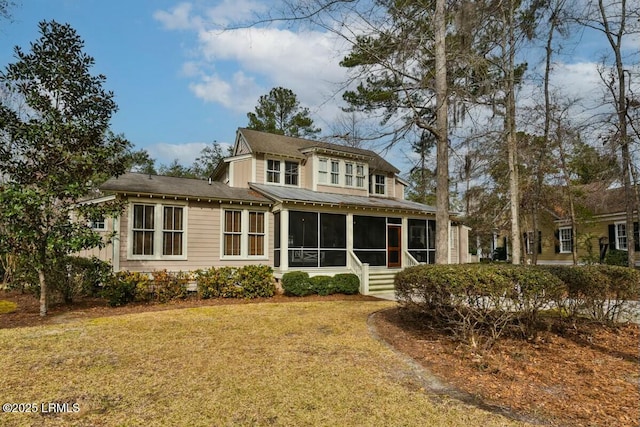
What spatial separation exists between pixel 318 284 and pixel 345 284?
985 millimetres

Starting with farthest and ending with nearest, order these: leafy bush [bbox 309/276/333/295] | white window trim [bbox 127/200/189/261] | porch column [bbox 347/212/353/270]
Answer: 1. porch column [bbox 347/212/353/270]
2. leafy bush [bbox 309/276/333/295]
3. white window trim [bbox 127/200/189/261]

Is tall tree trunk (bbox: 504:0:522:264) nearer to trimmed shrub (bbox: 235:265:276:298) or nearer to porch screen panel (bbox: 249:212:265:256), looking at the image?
trimmed shrub (bbox: 235:265:276:298)

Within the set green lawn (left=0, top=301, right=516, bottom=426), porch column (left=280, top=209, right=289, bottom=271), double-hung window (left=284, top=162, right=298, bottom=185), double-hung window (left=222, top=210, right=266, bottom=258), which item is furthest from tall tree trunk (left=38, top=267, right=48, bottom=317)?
double-hung window (left=284, top=162, right=298, bottom=185)

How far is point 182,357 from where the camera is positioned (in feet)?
18.4

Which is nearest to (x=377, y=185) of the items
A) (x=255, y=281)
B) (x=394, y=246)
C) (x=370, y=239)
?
(x=394, y=246)

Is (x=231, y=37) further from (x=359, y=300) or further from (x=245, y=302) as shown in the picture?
(x=359, y=300)

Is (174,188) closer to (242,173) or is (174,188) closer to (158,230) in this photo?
(158,230)

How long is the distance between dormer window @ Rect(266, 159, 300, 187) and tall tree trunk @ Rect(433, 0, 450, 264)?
9.55 m

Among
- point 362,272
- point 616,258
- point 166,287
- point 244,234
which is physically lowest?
point 166,287

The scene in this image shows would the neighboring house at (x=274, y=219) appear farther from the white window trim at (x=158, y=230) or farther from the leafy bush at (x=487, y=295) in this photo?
the leafy bush at (x=487, y=295)

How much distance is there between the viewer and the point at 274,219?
14500 millimetres

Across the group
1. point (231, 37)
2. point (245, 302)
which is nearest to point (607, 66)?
point (231, 37)

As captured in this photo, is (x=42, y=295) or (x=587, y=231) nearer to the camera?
(x=42, y=295)

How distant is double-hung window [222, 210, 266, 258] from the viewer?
44.9 feet
